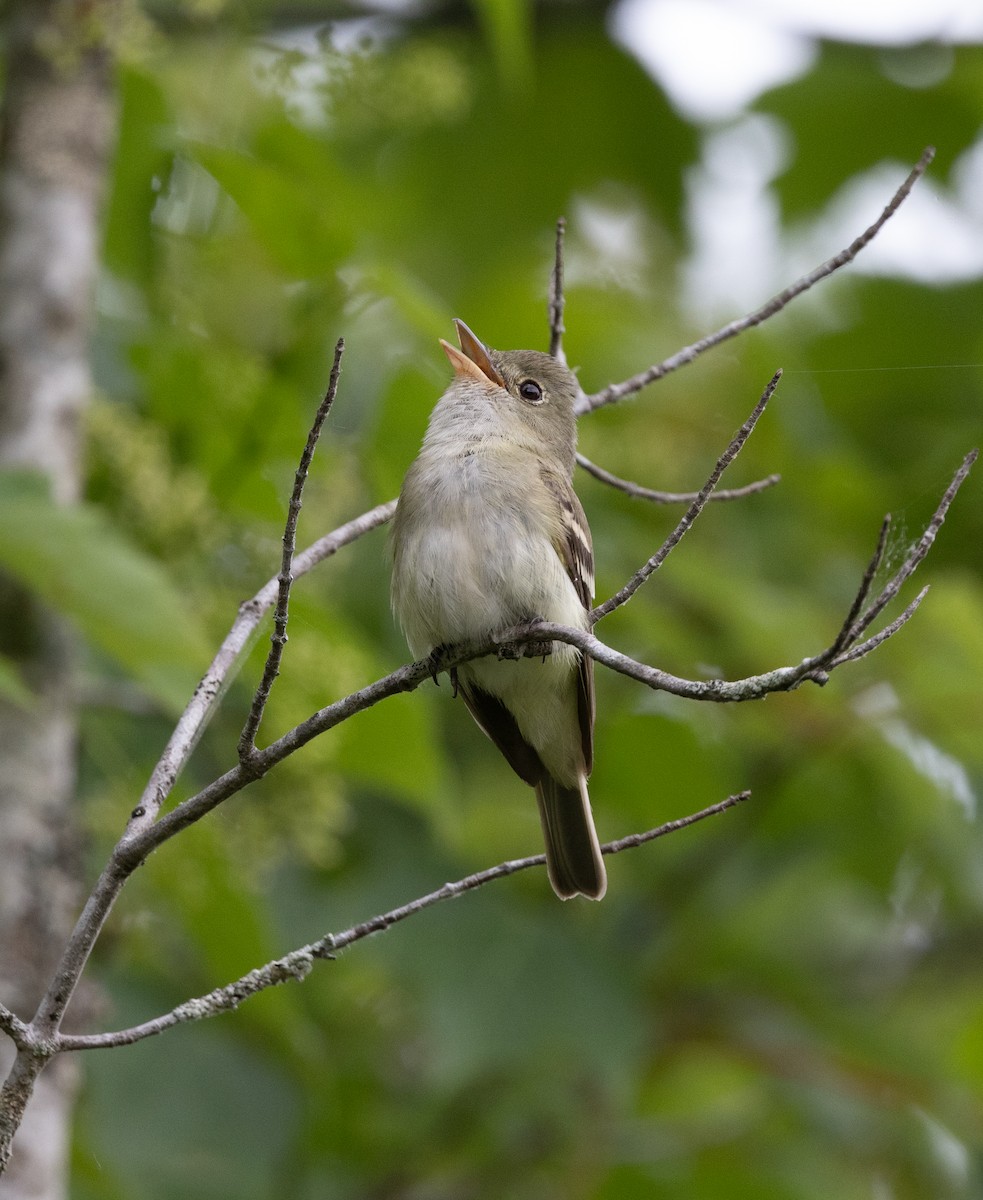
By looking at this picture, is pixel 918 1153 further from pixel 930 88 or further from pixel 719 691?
pixel 719 691

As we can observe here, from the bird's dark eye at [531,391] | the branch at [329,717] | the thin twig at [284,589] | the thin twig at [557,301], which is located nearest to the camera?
the branch at [329,717]

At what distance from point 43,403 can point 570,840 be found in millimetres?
1847

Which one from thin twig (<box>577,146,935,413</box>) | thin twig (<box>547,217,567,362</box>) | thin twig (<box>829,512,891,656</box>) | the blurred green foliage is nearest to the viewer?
thin twig (<box>829,512,891,656</box>)

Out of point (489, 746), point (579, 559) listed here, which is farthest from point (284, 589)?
point (489, 746)

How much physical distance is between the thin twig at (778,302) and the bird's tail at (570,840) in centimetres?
98

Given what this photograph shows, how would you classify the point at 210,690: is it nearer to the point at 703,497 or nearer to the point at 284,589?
the point at 284,589

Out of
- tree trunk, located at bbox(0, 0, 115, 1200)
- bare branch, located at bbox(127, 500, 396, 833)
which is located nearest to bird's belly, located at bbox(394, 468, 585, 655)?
bare branch, located at bbox(127, 500, 396, 833)

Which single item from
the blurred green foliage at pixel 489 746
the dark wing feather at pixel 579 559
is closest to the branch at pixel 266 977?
the blurred green foliage at pixel 489 746

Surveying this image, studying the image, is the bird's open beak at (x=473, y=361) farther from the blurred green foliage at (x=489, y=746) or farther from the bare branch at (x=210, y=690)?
the bare branch at (x=210, y=690)

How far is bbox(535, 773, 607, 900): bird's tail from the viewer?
12.7ft

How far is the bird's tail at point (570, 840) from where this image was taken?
3.86 m

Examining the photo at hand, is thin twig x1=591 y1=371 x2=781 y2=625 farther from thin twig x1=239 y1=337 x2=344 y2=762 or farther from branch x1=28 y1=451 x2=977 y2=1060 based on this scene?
thin twig x1=239 y1=337 x2=344 y2=762

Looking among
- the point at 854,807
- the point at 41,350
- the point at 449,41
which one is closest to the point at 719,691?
the point at 41,350

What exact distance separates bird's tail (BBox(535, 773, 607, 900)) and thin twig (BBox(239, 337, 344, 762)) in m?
1.76
